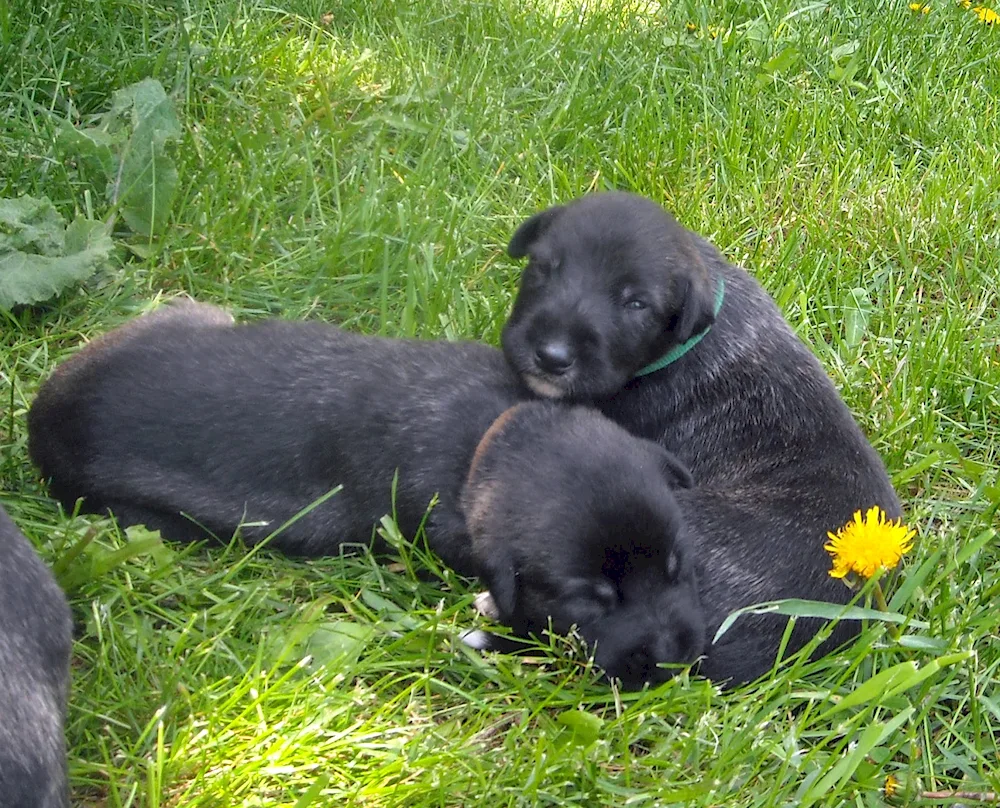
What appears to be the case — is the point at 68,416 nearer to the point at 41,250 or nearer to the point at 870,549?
the point at 41,250

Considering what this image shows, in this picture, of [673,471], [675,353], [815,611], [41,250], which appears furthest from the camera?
[41,250]

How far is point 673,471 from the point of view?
12.4ft

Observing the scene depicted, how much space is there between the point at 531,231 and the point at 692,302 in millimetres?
733

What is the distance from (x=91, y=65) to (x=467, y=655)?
382cm

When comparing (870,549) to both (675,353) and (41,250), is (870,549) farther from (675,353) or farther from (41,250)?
(41,250)

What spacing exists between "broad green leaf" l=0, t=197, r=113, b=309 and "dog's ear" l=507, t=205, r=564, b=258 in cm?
171

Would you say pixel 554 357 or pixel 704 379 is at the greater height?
pixel 554 357

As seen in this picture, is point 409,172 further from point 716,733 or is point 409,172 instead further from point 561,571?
point 716,733

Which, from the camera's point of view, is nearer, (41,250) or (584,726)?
(584,726)

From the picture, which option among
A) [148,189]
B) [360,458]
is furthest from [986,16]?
[360,458]

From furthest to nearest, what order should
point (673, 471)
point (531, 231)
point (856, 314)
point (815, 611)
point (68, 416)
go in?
1. point (856, 314)
2. point (531, 231)
3. point (68, 416)
4. point (673, 471)
5. point (815, 611)

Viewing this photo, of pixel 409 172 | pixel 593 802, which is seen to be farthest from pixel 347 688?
pixel 409 172

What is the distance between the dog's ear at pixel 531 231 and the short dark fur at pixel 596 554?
1153 millimetres

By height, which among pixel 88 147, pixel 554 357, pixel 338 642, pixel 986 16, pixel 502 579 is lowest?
pixel 338 642
